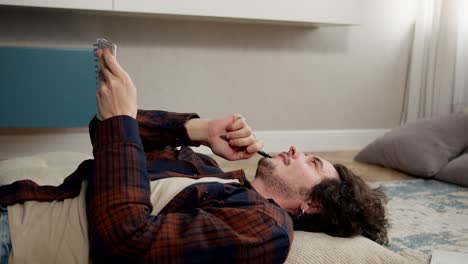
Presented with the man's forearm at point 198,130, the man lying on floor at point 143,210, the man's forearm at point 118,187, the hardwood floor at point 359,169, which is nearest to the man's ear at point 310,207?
the man lying on floor at point 143,210

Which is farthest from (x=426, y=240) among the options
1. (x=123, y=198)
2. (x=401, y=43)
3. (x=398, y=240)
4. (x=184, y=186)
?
(x=401, y=43)

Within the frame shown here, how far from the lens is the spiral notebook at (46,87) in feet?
8.95

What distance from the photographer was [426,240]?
5.80 ft

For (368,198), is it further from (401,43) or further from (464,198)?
(401,43)

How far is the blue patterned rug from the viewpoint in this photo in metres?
1.71

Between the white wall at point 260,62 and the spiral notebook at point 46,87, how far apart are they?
0.58 ft

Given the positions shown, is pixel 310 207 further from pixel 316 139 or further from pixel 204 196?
pixel 316 139

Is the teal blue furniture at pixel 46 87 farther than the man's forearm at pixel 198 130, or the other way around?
the teal blue furniture at pixel 46 87

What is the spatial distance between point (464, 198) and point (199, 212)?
1.73 metres

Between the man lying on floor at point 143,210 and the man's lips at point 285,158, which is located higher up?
the man's lips at point 285,158

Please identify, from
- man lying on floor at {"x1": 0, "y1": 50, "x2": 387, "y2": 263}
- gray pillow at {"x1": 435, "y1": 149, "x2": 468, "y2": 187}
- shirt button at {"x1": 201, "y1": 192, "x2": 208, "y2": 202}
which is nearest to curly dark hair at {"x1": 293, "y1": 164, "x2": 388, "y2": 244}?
man lying on floor at {"x1": 0, "y1": 50, "x2": 387, "y2": 263}

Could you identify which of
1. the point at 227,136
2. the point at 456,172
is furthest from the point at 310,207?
the point at 456,172

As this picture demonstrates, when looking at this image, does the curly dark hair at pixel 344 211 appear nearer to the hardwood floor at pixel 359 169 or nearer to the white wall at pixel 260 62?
the hardwood floor at pixel 359 169

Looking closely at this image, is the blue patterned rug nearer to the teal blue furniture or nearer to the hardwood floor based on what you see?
the hardwood floor
